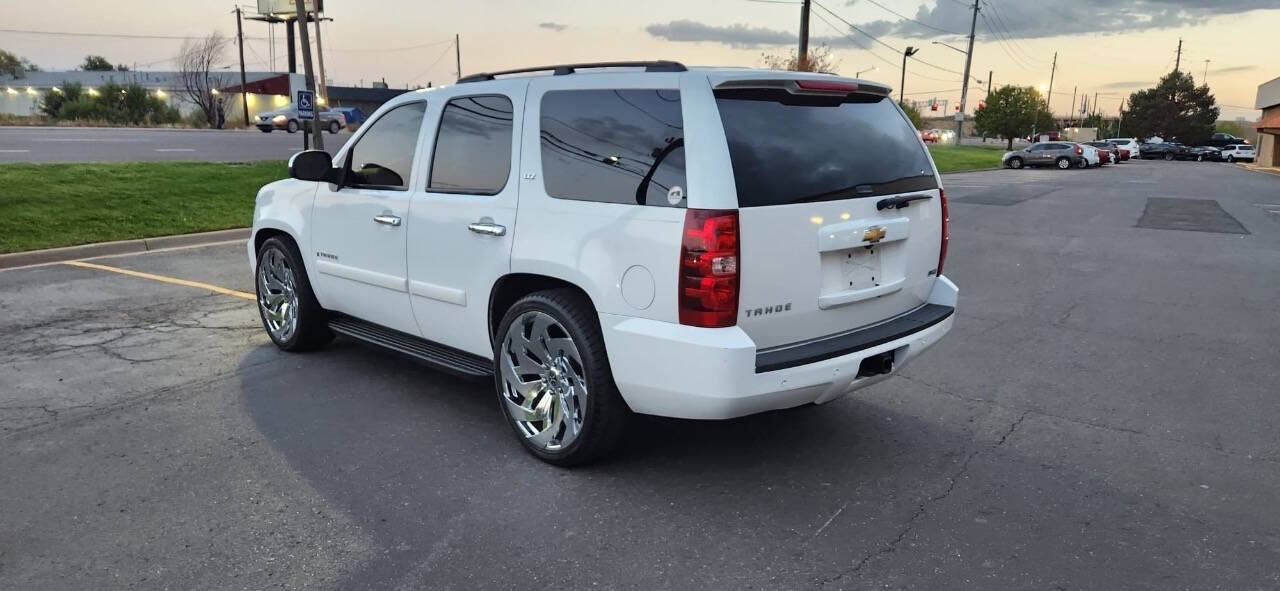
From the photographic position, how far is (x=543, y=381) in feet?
13.5

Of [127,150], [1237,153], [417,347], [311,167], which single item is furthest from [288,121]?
[1237,153]

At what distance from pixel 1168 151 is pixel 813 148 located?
73.4 metres

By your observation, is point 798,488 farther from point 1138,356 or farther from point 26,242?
point 26,242

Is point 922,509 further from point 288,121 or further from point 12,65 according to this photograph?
point 12,65

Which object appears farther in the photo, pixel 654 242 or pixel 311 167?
pixel 311 167

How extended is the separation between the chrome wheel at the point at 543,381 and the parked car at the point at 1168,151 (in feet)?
241

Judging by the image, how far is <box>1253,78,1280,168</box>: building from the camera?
51.8 m

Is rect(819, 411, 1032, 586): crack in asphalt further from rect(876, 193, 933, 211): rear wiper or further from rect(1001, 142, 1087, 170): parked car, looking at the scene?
rect(1001, 142, 1087, 170): parked car

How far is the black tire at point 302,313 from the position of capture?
5.71m

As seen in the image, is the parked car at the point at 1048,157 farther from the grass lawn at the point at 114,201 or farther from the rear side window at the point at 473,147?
the rear side window at the point at 473,147

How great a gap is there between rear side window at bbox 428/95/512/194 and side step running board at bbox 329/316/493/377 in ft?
2.96

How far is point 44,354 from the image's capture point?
5.95 meters

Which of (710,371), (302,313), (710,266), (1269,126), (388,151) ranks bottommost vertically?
(302,313)

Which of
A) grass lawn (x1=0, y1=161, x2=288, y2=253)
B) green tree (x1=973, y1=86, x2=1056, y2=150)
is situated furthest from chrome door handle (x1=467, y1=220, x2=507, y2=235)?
green tree (x1=973, y1=86, x2=1056, y2=150)
